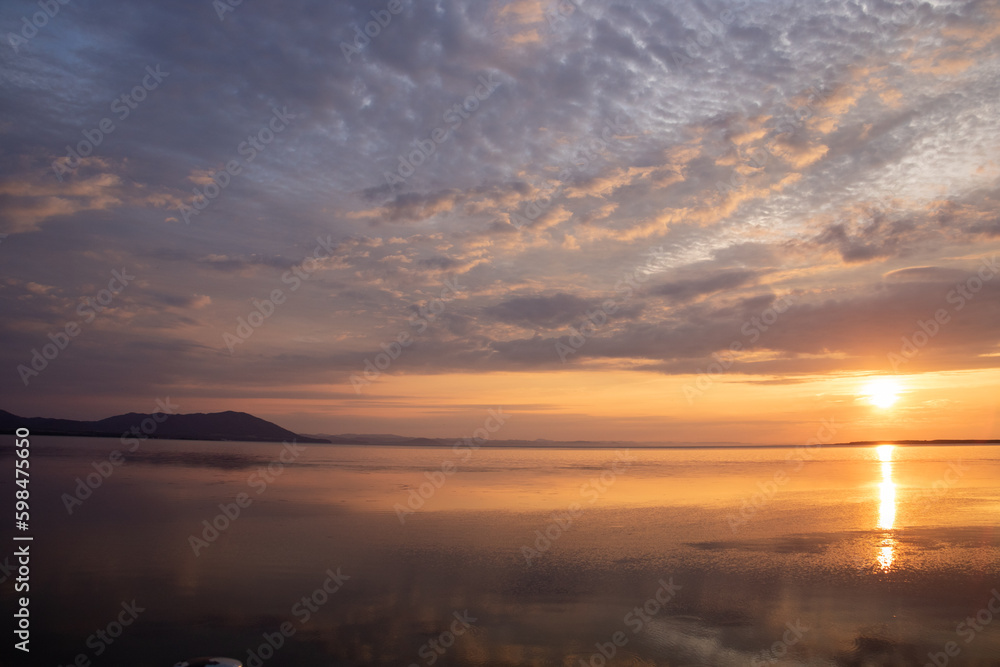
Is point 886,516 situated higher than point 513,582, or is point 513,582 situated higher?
point 886,516

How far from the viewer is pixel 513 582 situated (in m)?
15.4

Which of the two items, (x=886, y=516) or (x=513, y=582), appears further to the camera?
(x=886, y=516)

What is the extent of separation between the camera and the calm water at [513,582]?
36.5 feet

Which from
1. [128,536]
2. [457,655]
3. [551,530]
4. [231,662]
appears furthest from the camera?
[551,530]

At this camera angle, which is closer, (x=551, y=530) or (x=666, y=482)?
(x=551, y=530)

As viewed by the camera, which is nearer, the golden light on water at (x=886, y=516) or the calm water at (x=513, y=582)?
the calm water at (x=513, y=582)

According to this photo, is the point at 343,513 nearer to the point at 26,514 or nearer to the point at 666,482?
the point at 26,514

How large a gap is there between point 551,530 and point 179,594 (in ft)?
42.9

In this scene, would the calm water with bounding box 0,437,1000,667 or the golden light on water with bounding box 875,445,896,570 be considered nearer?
the calm water with bounding box 0,437,1000,667

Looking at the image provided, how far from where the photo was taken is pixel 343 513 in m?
26.5

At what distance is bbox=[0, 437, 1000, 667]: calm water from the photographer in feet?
36.5

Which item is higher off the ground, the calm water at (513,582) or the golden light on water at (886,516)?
the golden light on water at (886,516)

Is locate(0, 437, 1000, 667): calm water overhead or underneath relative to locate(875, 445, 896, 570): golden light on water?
underneath

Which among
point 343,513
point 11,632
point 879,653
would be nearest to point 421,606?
point 11,632
